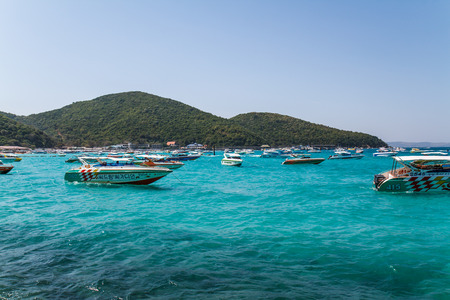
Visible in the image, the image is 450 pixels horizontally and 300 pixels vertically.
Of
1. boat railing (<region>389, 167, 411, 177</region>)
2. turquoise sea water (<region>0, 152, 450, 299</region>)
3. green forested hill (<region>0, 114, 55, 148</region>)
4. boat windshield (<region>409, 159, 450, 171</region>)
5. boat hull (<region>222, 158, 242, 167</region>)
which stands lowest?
turquoise sea water (<region>0, 152, 450, 299</region>)

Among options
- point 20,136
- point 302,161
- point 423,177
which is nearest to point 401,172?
point 423,177

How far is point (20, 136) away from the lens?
135 meters

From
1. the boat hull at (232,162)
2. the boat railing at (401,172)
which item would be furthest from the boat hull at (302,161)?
the boat railing at (401,172)

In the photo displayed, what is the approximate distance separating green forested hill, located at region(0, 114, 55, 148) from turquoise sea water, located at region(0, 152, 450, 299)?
133182 mm

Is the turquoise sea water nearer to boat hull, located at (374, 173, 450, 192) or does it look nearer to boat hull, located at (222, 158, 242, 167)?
boat hull, located at (374, 173, 450, 192)

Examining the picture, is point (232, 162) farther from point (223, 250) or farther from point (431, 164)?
point (223, 250)

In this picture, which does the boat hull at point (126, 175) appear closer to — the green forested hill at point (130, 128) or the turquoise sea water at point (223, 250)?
the turquoise sea water at point (223, 250)

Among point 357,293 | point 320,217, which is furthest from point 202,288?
point 320,217

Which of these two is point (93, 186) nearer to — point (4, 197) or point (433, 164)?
point (4, 197)

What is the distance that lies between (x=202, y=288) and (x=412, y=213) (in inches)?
525

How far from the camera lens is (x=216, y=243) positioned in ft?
34.8

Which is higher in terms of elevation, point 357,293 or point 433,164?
point 433,164

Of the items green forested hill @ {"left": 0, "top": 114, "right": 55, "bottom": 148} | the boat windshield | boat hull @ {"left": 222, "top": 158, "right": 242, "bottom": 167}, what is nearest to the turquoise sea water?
the boat windshield

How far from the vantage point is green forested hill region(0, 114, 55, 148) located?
422 feet
